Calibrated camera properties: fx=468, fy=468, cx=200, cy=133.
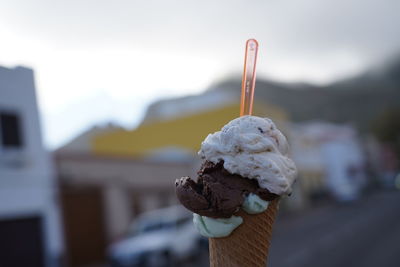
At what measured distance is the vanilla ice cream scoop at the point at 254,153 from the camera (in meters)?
2.12

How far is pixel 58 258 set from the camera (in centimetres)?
1327

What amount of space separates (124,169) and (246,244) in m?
16.6

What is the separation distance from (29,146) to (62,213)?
10.6 feet

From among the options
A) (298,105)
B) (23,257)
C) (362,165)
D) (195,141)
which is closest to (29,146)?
(23,257)

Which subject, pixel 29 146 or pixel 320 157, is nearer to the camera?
pixel 29 146

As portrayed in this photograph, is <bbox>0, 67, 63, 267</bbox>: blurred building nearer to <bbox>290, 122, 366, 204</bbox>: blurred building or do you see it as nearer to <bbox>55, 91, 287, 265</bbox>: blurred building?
<bbox>55, 91, 287, 265</bbox>: blurred building

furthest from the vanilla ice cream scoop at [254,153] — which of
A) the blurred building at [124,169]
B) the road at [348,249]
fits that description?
the blurred building at [124,169]

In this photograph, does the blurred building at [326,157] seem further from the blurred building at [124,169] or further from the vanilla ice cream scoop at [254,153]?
the vanilla ice cream scoop at [254,153]

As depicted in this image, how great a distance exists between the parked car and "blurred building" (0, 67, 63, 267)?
2213 mm

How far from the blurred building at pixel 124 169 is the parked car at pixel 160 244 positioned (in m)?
3.62

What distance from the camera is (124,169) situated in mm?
18469

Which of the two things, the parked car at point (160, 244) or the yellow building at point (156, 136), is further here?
the yellow building at point (156, 136)

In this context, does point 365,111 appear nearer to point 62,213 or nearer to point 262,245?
point 62,213

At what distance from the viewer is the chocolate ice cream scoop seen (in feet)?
6.82
